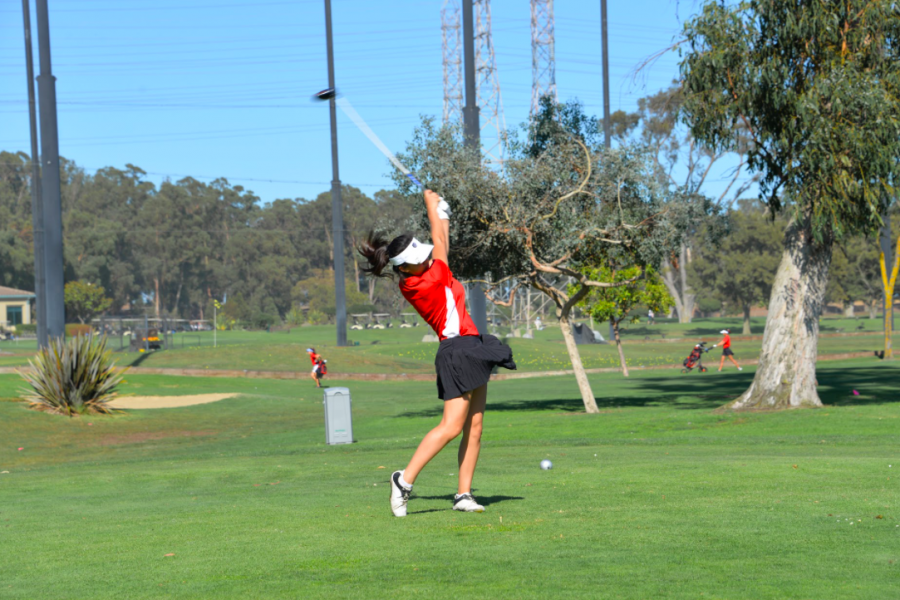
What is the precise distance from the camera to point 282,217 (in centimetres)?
10606

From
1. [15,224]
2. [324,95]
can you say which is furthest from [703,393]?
[15,224]

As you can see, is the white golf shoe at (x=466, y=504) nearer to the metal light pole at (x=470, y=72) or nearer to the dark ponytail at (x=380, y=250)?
the dark ponytail at (x=380, y=250)

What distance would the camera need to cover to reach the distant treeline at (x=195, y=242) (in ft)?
301

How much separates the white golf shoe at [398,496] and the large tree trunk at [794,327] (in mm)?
13842

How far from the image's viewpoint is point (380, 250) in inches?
235

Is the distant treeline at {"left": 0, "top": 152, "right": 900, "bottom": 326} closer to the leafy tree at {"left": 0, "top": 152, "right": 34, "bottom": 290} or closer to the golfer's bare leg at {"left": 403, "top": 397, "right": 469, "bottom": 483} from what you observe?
the leafy tree at {"left": 0, "top": 152, "right": 34, "bottom": 290}

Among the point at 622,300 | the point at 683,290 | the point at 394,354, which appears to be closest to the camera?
the point at 622,300

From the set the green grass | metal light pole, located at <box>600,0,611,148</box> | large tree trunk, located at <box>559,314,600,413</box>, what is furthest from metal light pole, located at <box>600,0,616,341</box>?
large tree trunk, located at <box>559,314,600,413</box>

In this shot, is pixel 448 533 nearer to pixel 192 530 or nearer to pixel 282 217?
pixel 192 530

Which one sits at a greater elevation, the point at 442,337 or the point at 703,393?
the point at 442,337

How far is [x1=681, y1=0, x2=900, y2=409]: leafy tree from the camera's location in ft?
53.9

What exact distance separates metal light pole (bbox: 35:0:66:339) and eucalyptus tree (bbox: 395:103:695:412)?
42.0 ft

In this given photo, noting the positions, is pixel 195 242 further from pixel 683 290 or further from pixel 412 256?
pixel 412 256

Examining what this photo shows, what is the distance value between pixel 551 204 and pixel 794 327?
17.8 feet
